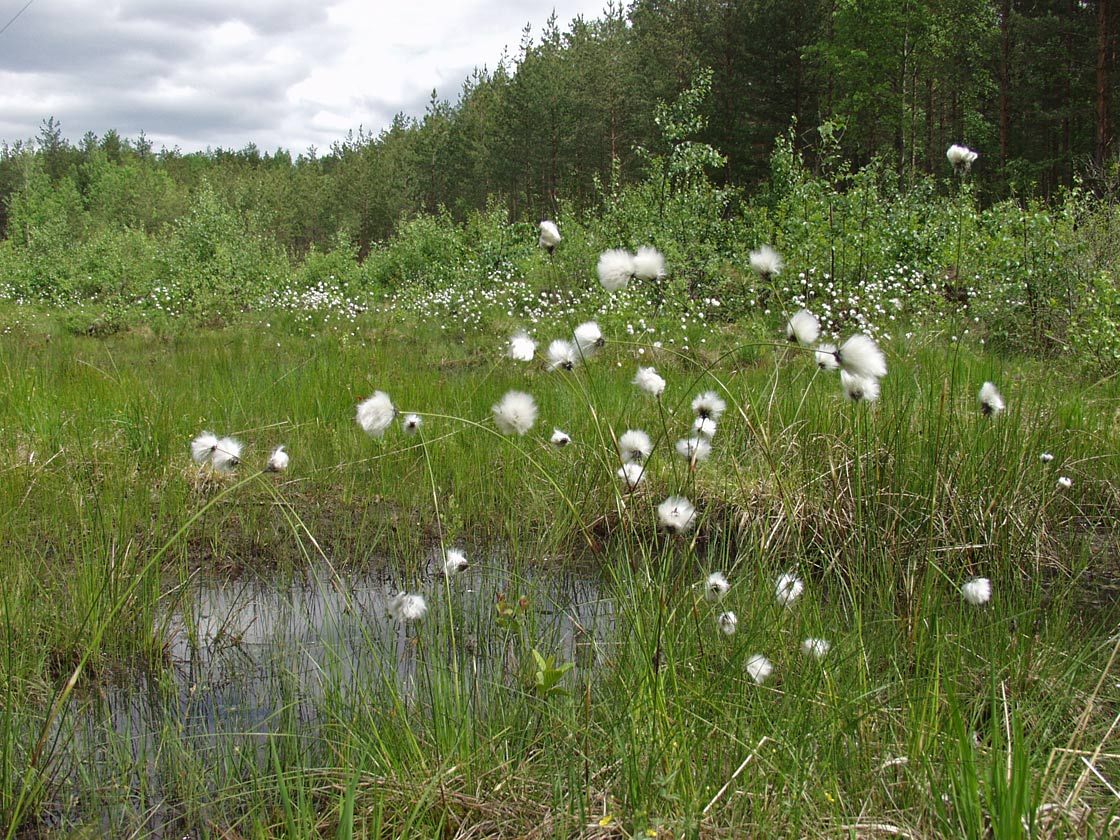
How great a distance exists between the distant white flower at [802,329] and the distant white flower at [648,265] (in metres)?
0.31

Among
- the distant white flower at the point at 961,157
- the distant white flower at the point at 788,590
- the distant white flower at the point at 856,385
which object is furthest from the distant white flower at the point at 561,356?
the distant white flower at the point at 961,157

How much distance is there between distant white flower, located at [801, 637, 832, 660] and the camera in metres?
1.73

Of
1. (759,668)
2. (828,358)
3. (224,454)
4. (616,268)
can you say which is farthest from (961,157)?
(224,454)

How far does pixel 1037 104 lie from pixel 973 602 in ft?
83.2

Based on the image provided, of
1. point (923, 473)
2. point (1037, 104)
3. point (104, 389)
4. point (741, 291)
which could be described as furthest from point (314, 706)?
point (1037, 104)

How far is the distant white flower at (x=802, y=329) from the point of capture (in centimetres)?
166

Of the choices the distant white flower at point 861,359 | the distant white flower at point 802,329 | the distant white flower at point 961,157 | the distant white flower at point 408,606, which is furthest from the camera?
the distant white flower at point 961,157

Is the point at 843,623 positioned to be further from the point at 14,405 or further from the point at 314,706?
the point at 14,405

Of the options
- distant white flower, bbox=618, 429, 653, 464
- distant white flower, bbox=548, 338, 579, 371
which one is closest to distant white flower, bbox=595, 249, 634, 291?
distant white flower, bbox=548, 338, 579, 371

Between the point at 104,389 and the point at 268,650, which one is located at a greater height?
the point at 104,389

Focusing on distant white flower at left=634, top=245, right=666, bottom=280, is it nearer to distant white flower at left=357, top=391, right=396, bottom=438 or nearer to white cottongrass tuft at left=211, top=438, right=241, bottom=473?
distant white flower at left=357, top=391, right=396, bottom=438

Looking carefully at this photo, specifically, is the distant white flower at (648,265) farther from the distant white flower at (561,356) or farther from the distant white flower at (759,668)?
the distant white flower at (759,668)

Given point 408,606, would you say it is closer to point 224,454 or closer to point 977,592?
point 224,454

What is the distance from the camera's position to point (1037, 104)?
860 inches
